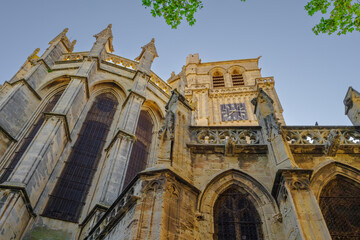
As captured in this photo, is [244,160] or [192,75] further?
[192,75]

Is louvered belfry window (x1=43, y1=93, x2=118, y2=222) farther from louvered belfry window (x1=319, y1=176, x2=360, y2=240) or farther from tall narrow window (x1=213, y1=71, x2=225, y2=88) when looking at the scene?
tall narrow window (x1=213, y1=71, x2=225, y2=88)

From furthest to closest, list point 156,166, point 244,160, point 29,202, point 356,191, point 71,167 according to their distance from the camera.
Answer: point 71,167, point 29,202, point 244,160, point 356,191, point 156,166

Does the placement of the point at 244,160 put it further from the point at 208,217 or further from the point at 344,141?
the point at 344,141

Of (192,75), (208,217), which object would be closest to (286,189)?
(208,217)

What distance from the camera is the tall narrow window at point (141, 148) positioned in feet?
35.3

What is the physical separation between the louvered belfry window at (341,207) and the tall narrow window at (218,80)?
19.8 m

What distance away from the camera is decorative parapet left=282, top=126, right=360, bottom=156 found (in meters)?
6.37

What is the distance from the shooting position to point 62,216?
8.78 metres

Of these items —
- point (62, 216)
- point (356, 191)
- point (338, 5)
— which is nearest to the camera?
point (356, 191)

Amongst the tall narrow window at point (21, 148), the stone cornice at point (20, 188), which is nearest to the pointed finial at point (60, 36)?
the tall narrow window at point (21, 148)

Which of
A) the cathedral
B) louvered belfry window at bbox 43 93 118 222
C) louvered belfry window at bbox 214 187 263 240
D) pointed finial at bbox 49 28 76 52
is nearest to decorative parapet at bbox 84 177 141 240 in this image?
the cathedral

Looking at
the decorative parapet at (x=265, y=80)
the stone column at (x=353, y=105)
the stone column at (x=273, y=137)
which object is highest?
the decorative parapet at (x=265, y=80)

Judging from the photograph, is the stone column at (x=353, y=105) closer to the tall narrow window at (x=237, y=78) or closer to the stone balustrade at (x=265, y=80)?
the stone balustrade at (x=265, y=80)

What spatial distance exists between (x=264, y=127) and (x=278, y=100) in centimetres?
1462
